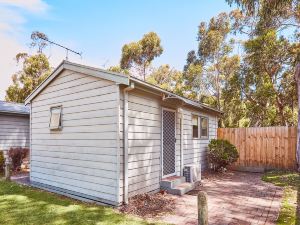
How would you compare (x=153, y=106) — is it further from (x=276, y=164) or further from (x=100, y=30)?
(x=100, y=30)

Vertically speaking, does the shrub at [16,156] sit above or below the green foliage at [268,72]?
below

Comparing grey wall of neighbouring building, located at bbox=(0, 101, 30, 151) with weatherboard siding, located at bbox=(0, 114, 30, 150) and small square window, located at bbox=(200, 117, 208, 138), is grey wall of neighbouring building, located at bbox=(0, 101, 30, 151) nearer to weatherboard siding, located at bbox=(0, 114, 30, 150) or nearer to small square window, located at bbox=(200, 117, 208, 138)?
weatherboard siding, located at bbox=(0, 114, 30, 150)

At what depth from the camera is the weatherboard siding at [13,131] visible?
12.1 metres

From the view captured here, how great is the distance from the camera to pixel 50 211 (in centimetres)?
585

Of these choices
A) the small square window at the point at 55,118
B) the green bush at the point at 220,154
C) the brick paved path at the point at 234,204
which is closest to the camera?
the brick paved path at the point at 234,204

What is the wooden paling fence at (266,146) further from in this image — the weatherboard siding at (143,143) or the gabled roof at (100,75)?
the weatherboard siding at (143,143)

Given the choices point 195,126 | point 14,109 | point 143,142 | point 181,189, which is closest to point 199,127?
point 195,126

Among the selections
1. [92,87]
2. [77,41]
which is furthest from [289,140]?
[77,41]

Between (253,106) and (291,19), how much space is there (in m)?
6.19

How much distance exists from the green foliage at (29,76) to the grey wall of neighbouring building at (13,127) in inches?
542

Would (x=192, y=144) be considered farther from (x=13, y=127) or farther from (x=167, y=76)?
(x=167, y=76)

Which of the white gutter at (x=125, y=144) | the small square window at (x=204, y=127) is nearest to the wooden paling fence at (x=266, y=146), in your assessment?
the small square window at (x=204, y=127)

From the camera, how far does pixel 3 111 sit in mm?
11852

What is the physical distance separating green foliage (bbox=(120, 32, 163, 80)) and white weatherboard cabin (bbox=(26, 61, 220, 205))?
1885 cm
